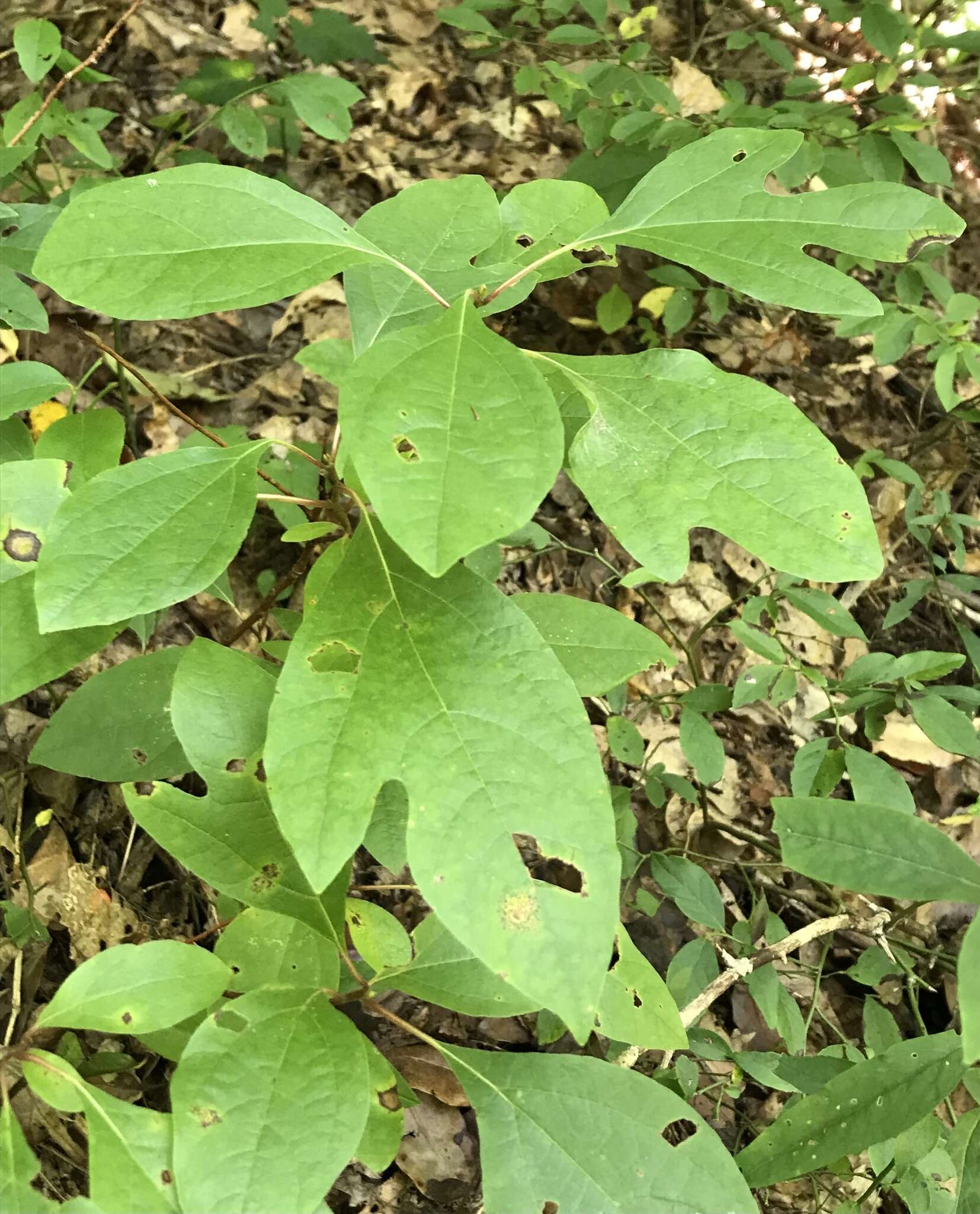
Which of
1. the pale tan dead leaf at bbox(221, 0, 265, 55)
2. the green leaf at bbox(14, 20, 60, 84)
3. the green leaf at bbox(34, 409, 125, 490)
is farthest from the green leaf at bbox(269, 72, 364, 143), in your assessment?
the green leaf at bbox(34, 409, 125, 490)

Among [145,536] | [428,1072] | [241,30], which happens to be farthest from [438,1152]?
[241,30]

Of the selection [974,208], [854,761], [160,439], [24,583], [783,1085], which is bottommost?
[783,1085]

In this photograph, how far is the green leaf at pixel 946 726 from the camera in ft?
5.12

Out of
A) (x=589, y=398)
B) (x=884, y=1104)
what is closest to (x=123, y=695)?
(x=589, y=398)

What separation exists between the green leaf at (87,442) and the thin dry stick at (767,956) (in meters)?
1.19

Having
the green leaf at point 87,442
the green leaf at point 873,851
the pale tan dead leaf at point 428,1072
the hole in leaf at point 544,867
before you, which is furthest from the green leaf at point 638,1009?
the green leaf at point 87,442

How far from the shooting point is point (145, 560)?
910 millimetres

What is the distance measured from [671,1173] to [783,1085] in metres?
0.66

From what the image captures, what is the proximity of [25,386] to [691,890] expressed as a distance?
1.44m

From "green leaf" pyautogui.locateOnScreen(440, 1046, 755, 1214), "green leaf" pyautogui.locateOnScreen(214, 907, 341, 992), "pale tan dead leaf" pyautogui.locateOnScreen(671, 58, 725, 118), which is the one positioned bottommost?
"green leaf" pyautogui.locateOnScreen(440, 1046, 755, 1214)

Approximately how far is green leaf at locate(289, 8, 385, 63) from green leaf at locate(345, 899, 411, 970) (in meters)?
2.70

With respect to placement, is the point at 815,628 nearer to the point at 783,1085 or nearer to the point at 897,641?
the point at 897,641

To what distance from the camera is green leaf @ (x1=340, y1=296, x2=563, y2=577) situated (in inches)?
28.5

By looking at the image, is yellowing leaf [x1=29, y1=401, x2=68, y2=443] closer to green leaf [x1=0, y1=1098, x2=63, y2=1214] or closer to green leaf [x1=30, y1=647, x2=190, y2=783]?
green leaf [x1=30, y1=647, x2=190, y2=783]
